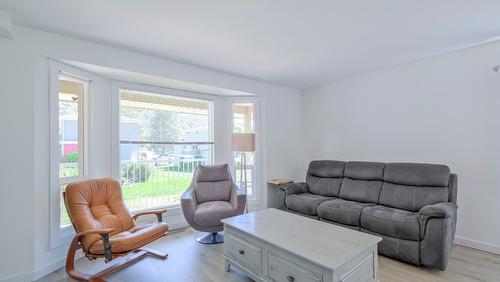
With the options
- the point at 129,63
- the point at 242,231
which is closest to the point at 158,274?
the point at 242,231

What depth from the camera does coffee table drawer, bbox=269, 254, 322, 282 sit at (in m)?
1.73

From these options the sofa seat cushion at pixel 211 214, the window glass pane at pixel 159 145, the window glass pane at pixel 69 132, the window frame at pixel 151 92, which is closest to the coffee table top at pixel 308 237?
the sofa seat cushion at pixel 211 214

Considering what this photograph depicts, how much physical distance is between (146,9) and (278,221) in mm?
2339

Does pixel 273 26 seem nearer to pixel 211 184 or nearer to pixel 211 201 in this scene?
pixel 211 184

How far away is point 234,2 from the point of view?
6.56 ft

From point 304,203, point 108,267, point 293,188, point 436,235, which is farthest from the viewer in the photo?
point 293,188

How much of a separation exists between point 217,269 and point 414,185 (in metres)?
2.56

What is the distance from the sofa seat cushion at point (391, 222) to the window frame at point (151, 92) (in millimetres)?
2517

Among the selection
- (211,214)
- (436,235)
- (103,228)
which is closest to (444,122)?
(436,235)

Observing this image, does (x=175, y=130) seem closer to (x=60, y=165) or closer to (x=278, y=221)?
(x=60, y=165)

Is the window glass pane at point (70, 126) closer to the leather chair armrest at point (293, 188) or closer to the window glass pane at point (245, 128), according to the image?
the window glass pane at point (245, 128)

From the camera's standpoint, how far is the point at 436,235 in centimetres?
236

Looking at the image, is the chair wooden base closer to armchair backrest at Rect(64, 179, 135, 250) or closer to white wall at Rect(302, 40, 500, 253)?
armchair backrest at Rect(64, 179, 135, 250)

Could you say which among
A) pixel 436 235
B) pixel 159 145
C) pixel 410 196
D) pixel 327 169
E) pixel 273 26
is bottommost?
pixel 436 235
